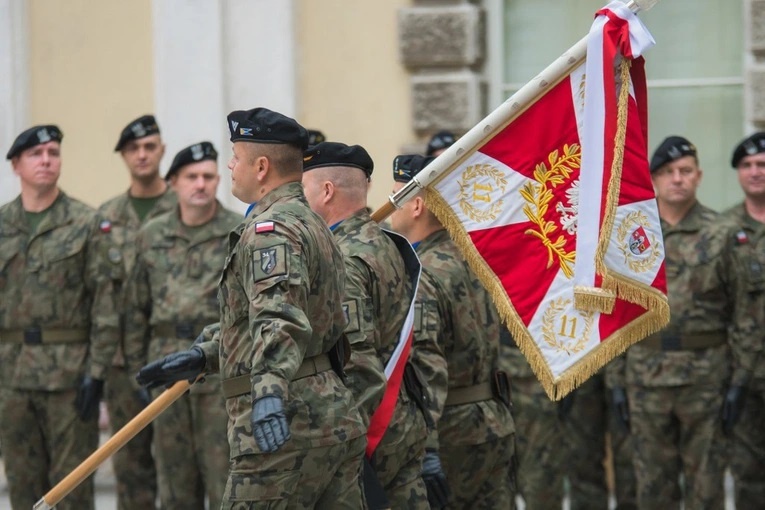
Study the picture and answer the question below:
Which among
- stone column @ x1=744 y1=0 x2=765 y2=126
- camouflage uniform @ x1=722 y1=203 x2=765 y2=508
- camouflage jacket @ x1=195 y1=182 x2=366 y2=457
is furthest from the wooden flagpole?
stone column @ x1=744 y1=0 x2=765 y2=126

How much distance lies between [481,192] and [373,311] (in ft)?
2.28

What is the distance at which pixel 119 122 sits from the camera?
10.7 meters

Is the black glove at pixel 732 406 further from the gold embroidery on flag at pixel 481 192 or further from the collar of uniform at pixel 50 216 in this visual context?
the collar of uniform at pixel 50 216

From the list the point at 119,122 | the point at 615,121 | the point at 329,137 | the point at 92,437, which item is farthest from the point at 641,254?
the point at 119,122

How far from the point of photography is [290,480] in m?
5.31

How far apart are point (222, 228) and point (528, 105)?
2740 millimetres

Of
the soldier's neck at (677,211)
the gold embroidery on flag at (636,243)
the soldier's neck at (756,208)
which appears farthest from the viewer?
the soldier's neck at (756,208)

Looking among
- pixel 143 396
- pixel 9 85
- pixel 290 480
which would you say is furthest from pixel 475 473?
pixel 9 85

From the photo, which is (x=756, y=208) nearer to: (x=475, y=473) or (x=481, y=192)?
(x=475, y=473)

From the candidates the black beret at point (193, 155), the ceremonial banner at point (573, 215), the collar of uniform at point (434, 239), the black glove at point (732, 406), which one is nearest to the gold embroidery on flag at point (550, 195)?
the ceremonial banner at point (573, 215)

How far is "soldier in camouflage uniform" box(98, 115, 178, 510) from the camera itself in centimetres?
886

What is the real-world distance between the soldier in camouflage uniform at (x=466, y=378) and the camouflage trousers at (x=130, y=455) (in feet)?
7.93

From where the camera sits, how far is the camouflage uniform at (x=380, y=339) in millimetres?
5914

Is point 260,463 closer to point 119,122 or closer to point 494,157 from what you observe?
point 494,157
